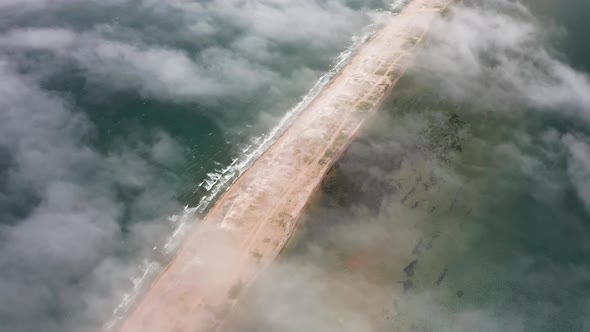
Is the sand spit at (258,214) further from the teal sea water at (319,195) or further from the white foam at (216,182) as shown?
the teal sea water at (319,195)

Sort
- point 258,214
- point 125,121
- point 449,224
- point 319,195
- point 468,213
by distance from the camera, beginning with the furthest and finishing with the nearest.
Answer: point 125,121
point 319,195
point 468,213
point 258,214
point 449,224

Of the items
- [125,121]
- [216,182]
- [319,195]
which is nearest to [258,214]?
[319,195]

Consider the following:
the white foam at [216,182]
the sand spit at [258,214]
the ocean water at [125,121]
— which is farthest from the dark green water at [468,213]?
the ocean water at [125,121]

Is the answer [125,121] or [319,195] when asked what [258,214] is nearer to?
[319,195]

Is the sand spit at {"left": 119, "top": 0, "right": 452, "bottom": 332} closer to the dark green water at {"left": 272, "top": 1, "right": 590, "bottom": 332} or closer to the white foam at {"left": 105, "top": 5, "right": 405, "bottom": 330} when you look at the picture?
the white foam at {"left": 105, "top": 5, "right": 405, "bottom": 330}

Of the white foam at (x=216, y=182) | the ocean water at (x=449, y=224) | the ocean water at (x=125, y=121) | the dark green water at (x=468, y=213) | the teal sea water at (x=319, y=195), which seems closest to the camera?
the ocean water at (x=449, y=224)

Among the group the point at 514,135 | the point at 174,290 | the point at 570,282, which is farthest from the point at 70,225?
the point at 514,135

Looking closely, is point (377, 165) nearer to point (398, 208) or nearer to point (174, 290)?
point (398, 208)

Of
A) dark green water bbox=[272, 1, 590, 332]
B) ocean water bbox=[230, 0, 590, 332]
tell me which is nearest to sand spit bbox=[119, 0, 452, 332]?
ocean water bbox=[230, 0, 590, 332]
